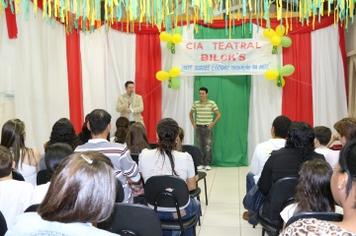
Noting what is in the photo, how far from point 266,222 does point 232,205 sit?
1.84 metres

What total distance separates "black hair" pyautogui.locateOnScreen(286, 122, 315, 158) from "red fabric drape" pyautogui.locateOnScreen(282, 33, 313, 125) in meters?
4.11

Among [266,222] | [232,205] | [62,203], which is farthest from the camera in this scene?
[232,205]

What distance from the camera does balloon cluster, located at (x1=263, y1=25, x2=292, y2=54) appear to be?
6.59 meters

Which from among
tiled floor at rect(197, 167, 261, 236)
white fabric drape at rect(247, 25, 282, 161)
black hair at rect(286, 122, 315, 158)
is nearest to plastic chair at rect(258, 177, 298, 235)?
black hair at rect(286, 122, 315, 158)

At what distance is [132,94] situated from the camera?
687 centimetres

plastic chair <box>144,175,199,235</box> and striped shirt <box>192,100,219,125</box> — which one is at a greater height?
striped shirt <box>192,100,219,125</box>

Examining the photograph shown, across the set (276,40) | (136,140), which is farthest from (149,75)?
(136,140)

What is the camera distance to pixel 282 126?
363 cm

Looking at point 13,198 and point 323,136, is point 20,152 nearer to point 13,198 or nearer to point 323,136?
point 13,198

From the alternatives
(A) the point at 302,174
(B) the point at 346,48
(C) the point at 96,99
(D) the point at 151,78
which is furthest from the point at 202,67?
(A) the point at 302,174

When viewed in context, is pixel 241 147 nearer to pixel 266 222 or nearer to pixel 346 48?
pixel 346 48

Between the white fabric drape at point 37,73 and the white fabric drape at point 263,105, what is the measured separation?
3.03 metres

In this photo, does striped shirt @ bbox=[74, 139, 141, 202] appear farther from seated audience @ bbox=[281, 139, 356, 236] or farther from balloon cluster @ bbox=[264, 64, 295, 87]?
balloon cluster @ bbox=[264, 64, 295, 87]

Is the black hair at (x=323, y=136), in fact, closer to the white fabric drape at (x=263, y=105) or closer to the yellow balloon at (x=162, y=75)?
the white fabric drape at (x=263, y=105)
